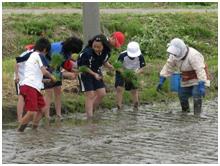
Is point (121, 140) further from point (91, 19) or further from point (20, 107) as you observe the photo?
Answer: point (91, 19)

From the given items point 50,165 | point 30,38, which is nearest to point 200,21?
point 30,38

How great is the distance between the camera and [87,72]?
36.2 feet

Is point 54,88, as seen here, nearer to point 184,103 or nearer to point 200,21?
point 184,103

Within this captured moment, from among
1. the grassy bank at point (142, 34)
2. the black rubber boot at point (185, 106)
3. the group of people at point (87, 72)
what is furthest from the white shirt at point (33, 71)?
the black rubber boot at point (185, 106)

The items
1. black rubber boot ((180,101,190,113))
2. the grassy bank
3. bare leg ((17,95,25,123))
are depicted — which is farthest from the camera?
the grassy bank

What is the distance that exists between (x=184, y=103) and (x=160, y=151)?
3205mm

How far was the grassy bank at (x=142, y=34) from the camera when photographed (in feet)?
42.8

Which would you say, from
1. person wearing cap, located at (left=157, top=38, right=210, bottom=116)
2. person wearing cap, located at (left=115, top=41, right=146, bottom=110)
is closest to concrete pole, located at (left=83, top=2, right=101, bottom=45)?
person wearing cap, located at (left=115, top=41, right=146, bottom=110)

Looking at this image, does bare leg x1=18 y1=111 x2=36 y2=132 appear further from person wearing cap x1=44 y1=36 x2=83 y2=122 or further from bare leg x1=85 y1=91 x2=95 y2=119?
bare leg x1=85 y1=91 x2=95 y2=119

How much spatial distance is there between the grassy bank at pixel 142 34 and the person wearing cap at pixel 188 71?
2.73 ft

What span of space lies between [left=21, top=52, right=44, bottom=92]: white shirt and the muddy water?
0.60m

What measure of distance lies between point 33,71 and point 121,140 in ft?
4.95

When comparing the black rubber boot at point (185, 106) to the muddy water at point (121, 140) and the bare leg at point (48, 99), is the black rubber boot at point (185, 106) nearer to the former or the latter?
the muddy water at point (121, 140)

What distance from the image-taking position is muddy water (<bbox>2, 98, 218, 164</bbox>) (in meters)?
8.46
